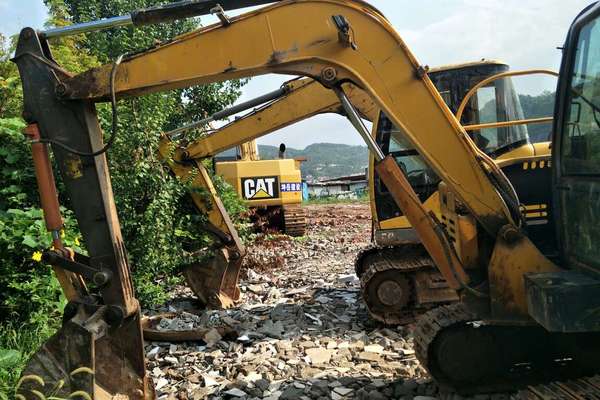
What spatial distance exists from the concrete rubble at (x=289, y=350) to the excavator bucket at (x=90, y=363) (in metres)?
→ 0.64

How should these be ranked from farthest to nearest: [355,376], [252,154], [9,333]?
[252,154] < [9,333] < [355,376]

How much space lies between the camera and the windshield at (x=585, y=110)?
9.24 ft

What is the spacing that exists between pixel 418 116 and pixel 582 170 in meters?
0.99

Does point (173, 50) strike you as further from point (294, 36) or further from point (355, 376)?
point (355, 376)

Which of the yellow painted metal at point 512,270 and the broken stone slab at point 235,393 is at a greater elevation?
the yellow painted metal at point 512,270

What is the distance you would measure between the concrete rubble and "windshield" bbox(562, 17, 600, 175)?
1584 millimetres

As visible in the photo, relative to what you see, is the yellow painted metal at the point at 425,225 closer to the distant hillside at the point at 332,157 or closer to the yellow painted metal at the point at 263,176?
the yellow painted metal at the point at 263,176

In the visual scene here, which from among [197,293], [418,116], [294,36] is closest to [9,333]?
[197,293]

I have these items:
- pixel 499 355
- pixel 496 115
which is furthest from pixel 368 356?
pixel 496 115

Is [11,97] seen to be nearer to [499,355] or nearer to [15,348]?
[15,348]

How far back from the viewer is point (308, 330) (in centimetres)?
533

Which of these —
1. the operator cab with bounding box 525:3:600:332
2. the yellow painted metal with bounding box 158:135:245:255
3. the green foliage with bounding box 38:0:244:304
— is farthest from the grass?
the operator cab with bounding box 525:3:600:332

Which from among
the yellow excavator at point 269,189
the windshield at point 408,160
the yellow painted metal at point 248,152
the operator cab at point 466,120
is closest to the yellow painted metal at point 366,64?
the operator cab at point 466,120

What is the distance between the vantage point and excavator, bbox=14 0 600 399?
3111 millimetres
